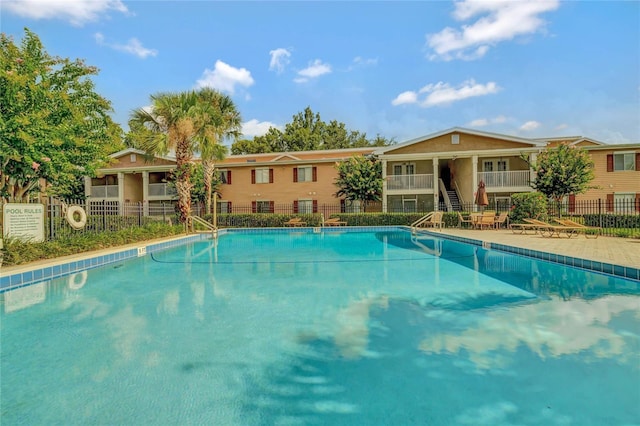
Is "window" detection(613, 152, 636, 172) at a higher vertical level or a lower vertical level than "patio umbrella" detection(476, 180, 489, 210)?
higher

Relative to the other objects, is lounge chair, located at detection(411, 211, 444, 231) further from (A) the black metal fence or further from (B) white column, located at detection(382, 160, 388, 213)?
(A) the black metal fence

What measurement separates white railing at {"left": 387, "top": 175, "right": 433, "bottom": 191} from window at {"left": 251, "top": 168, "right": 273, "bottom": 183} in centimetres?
896

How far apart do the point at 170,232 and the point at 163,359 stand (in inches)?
532

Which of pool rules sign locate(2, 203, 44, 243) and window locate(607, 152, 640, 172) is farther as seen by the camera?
window locate(607, 152, 640, 172)

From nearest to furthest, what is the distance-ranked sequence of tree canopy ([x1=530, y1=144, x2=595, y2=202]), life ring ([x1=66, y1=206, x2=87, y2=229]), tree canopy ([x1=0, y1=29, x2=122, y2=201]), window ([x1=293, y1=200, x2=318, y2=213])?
life ring ([x1=66, y1=206, x2=87, y2=229]) → tree canopy ([x1=0, y1=29, x2=122, y2=201]) → tree canopy ([x1=530, y1=144, x2=595, y2=202]) → window ([x1=293, y1=200, x2=318, y2=213])

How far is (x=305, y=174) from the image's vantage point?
25516mm

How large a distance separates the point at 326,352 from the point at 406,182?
1990 cm

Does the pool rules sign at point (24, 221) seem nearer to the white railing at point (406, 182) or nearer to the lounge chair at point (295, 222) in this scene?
the lounge chair at point (295, 222)

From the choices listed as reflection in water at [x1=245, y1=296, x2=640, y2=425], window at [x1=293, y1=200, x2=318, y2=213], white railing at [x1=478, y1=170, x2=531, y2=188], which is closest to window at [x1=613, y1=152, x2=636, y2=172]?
white railing at [x1=478, y1=170, x2=531, y2=188]

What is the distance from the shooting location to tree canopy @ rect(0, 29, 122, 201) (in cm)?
1208

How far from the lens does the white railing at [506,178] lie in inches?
822

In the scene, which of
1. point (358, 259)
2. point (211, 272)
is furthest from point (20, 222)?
point (358, 259)

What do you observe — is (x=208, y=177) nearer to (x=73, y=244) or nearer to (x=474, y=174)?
(x=73, y=244)

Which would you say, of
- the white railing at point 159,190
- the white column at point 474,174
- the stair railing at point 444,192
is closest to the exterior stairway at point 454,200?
the stair railing at point 444,192
